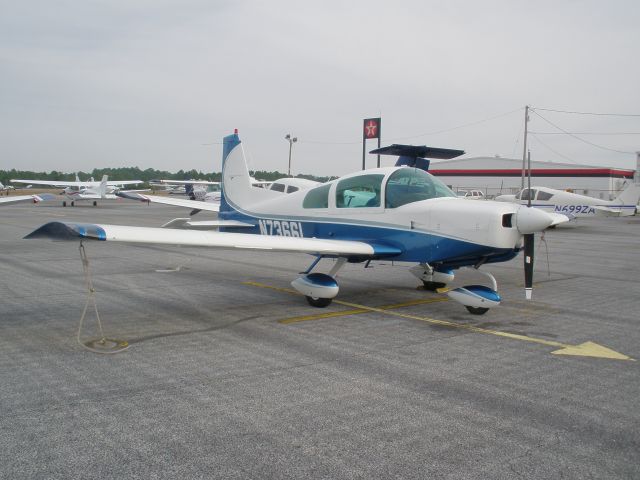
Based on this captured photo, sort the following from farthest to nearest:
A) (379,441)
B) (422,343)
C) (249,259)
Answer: (249,259)
(422,343)
(379,441)

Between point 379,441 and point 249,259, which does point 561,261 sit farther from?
point 379,441

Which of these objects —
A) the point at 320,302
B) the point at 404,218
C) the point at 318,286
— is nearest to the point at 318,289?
the point at 318,286

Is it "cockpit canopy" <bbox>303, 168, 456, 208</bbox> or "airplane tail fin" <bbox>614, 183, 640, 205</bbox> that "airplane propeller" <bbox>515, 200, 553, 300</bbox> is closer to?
"cockpit canopy" <bbox>303, 168, 456, 208</bbox>

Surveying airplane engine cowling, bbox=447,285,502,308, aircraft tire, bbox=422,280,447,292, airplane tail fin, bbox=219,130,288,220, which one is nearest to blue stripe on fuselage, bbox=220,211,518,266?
airplane engine cowling, bbox=447,285,502,308

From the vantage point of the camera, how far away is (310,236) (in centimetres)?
952

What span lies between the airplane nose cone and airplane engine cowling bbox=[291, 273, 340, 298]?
2835 mm

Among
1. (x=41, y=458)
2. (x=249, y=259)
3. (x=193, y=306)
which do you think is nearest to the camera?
(x=41, y=458)

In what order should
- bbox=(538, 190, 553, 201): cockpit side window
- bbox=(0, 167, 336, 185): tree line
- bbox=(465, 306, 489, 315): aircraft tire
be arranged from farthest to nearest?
bbox=(0, 167, 336, 185): tree line, bbox=(538, 190, 553, 201): cockpit side window, bbox=(465, 306, 489, 315): aircraft tire

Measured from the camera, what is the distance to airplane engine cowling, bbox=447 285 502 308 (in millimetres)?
7543

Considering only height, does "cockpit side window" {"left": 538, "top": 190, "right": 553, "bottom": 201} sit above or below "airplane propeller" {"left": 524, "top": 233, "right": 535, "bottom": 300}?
above

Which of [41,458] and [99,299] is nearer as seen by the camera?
[41,458]

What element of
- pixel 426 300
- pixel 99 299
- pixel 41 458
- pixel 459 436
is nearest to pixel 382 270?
pixel 426 300

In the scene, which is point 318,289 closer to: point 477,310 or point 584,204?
point 477,310

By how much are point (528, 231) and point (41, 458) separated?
6.08 meters
